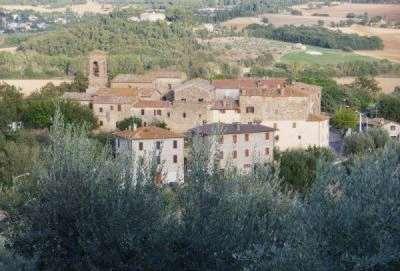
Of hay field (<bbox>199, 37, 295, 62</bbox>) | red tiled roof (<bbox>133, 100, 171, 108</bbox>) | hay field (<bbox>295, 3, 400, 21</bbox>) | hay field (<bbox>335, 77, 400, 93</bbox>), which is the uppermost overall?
hay field (<bbox>295, 3, 400, 21</bbox>)

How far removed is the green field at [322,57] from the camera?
5578cm

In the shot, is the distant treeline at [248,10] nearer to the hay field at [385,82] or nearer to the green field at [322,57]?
the green field at [322,57]

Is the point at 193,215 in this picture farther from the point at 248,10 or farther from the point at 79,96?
the point at 248,10

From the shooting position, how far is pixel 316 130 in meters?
29.8

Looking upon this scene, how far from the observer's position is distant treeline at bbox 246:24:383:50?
172 feet

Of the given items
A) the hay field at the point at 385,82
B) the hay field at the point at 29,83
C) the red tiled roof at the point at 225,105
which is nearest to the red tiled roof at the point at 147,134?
the red tiled roof at the point at 225,105

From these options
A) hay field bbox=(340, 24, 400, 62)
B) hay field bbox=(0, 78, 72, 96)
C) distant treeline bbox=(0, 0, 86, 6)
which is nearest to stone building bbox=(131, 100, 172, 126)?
hay field bbox=(0, 78, 72, 96)

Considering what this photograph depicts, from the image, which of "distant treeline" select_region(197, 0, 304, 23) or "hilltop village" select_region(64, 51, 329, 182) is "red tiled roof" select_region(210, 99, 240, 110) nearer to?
"hilltop village" select_region(64, 51, 329, 182)

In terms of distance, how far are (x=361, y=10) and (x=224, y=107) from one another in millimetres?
19028

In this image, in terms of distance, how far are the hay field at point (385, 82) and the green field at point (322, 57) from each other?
113 inches

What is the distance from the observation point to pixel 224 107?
30.8m

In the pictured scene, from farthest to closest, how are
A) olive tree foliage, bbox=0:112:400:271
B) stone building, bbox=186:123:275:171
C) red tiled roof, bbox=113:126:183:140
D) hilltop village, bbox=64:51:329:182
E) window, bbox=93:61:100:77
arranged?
window, bbox=93:61:100:77
hilltop village, bbox=64:51:329:182
stone building, bbox=186:123:275:171
red tiled roof, bbox=113:126:183:140
olive tree foliage, bbox=0:112:400:271

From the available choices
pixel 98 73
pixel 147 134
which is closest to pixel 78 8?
pixel 98 73

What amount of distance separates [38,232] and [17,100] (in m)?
25.4
